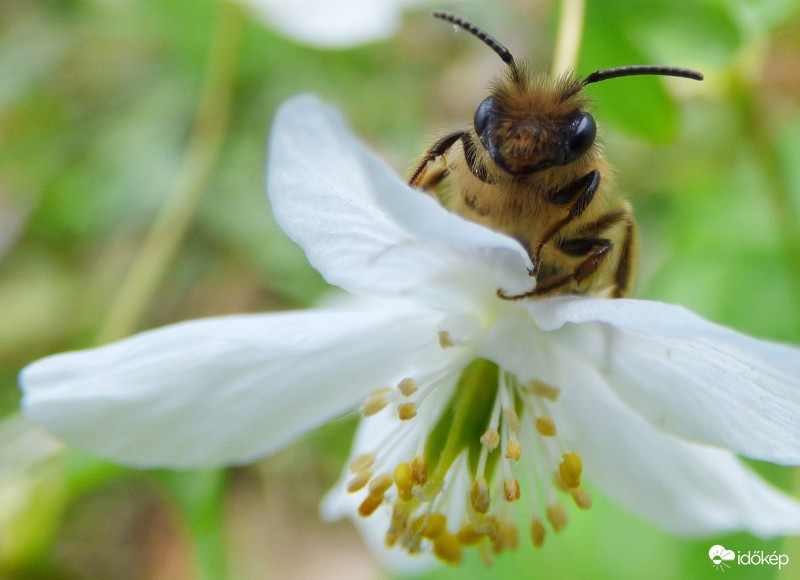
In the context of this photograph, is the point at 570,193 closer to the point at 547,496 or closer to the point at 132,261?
the point at 547,496

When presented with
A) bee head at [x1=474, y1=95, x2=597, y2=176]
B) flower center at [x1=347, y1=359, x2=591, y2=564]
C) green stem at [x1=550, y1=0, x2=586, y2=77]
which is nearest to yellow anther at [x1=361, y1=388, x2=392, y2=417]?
flower center at [x1=347, y1=359, x2=591, y2=564]

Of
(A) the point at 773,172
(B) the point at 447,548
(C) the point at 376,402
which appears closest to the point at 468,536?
(B) the point at 447,548

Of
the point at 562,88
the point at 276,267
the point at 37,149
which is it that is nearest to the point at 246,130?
the point at 276,267

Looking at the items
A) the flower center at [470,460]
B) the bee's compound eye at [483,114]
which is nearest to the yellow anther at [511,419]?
the flower center at [470,460]

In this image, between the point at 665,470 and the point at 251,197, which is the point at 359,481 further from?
the point at 251,197

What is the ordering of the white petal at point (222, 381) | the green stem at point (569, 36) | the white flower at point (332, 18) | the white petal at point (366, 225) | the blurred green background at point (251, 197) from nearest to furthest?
1. the white petal at point (366, 225)
2. the white petal at point (222, 381)
3. the green stem at point (569, 36)
4. the blurred green background at point (251, 197)
5. the white flower at point (332, 18)

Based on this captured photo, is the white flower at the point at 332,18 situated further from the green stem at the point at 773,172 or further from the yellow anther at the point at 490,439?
the yellow anther at the point at 490,439

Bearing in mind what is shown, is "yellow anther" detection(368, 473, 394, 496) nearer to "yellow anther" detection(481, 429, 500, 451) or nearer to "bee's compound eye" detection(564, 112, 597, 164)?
"yellow anther" detection(481, 429, 500, 451)
